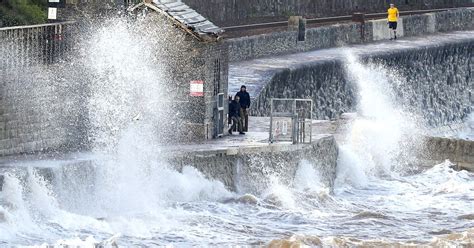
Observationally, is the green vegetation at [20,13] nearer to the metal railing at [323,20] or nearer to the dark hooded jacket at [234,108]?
the dark hooded jacket at [234,108]

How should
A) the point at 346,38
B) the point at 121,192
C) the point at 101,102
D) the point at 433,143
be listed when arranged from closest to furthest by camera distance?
the point at 121,192 < the point at 101,102 < the point at 433,143 < the point at 346,38

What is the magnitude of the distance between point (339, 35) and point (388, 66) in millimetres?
3208

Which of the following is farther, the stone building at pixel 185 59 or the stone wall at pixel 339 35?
the stone wall at pixel 339 35

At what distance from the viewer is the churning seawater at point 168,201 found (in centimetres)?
2848

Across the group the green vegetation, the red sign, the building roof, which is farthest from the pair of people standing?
the green vegetation

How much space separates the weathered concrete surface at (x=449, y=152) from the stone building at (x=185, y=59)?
27.3 feet

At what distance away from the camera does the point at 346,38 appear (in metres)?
56.0

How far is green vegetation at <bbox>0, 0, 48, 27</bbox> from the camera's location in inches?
1512

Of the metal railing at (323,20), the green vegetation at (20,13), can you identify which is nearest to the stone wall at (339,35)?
the metal railing at (323,20)

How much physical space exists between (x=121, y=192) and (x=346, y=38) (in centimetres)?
2598

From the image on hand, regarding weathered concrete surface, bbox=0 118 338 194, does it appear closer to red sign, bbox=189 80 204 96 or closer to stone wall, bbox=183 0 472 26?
red sign, bbox=189 80 204 96

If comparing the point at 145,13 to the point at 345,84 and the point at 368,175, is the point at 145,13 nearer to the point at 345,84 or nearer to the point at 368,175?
the point at 368,175

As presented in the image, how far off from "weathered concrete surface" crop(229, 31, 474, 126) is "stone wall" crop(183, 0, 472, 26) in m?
3.97

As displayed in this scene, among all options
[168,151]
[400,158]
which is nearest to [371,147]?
[400,158]
